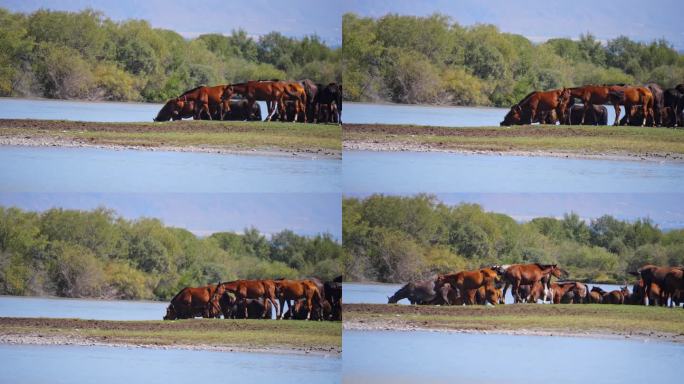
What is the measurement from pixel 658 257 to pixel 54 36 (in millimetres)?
4431

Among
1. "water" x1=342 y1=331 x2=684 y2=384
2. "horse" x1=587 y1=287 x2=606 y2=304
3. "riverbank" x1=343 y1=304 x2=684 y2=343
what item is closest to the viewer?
"water" x1=342 y1=331 x2=684 y2=384

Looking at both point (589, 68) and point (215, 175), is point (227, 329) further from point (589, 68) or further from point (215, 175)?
point (589, 68)

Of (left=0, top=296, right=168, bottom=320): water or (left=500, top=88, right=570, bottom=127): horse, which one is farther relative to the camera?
(left=500, top=88, right=570, bottom=127): horse

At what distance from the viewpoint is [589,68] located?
7160mm

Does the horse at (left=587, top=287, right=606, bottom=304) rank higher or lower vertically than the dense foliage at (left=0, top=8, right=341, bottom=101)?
lower

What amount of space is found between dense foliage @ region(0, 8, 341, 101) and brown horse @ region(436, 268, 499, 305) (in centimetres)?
161

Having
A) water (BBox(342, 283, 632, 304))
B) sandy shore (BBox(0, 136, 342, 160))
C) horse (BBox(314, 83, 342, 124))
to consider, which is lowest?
water (BBox(342, 283, 632, 304))

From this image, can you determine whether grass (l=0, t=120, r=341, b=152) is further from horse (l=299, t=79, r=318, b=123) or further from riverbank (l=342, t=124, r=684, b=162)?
riverbank (l=342, t=124, r=684, b=162)

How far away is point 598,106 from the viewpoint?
Answer: 7.24 m

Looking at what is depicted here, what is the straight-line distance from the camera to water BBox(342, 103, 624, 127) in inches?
285

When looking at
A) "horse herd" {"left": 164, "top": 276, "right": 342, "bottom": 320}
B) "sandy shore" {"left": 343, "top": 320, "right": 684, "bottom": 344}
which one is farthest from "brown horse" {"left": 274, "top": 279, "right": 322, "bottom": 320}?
"sandy shore" {"left": 343, "top": 320, "right": 684, "bottom": 344}

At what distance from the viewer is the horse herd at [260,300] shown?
710cm

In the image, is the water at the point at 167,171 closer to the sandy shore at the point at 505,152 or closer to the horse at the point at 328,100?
the sandy shore at the point at 505,152

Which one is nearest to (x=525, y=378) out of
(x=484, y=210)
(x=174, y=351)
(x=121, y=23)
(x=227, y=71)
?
(x=484, y=210)
